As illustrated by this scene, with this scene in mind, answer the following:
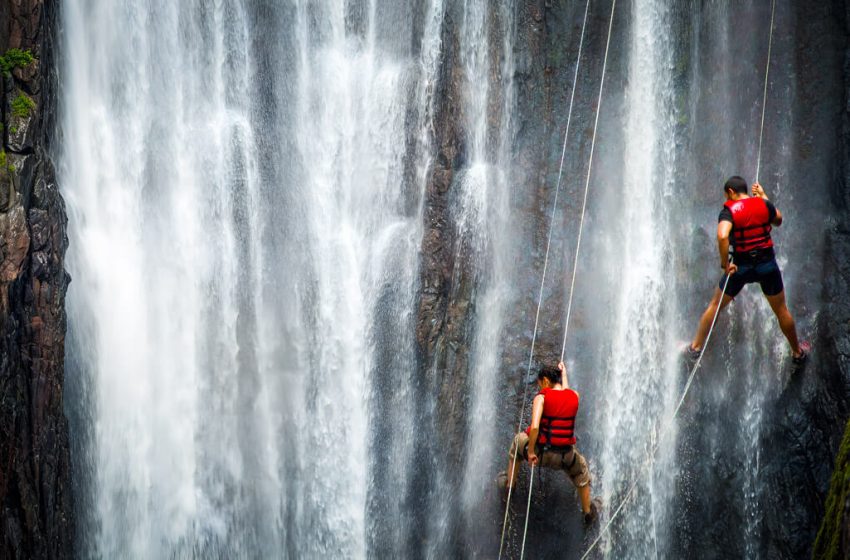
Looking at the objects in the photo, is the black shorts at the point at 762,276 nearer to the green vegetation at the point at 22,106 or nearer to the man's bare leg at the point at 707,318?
the man's bare leg at the point at 707,318

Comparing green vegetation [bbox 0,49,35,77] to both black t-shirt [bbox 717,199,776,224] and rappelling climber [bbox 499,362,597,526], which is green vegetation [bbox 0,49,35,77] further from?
black t-shirt [bbox 717,199,776,224]

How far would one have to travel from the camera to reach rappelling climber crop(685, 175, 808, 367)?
441 inches

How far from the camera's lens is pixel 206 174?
15.1 m

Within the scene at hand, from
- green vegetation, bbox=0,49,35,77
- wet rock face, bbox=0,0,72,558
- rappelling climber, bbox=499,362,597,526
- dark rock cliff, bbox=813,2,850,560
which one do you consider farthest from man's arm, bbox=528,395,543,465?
green vegetation, bbox=0,49,35,77

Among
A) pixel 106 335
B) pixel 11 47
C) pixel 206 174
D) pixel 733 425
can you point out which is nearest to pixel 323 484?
pixel 106 335

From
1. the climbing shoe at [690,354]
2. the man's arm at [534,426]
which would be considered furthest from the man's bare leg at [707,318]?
the man's arm at [534,426]

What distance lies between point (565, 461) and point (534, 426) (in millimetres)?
875

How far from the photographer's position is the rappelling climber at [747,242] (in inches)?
441

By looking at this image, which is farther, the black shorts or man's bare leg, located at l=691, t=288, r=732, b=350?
man's bare leg, located at l=691, t=288, r=732, b=350

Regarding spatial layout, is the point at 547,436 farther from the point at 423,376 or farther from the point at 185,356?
the point at 185,356

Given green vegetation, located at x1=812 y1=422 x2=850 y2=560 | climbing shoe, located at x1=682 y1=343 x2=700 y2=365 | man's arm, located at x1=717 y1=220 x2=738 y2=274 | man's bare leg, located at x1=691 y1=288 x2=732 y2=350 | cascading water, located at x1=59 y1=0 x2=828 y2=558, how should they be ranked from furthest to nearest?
cascading water, located at x1=59 y1=0 x2=828 y2=558 < climbing shoe, located at x1=682 y1=343 x2=700 y2=365 < man's bare leg, located at x1=691 y1=288 x2=732 y2=350 < man's arm, located at x1=717 y1=220 x2=738 y2=274 < green vegetation, located at x1=812 y1=422 x2=850 y2=560

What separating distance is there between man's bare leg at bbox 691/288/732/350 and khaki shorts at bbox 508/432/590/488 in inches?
95.0

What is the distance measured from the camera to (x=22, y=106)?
12.4 meters

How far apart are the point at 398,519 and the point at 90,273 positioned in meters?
5.86
